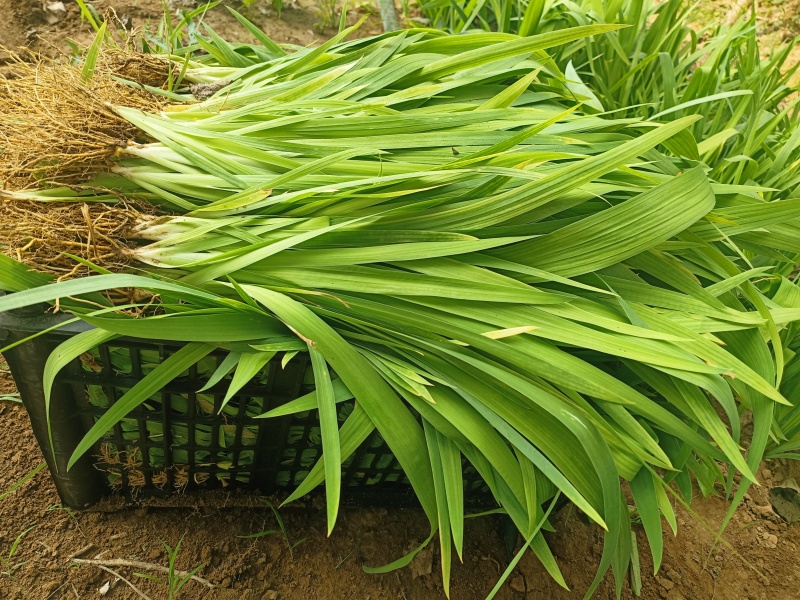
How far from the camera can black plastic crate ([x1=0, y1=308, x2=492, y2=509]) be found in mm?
837

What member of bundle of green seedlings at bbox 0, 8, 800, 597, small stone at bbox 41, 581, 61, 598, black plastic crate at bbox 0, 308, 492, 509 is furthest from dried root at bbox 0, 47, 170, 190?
small stone at bbox 41, 581, 61, 598

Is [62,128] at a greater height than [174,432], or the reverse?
[62,128]

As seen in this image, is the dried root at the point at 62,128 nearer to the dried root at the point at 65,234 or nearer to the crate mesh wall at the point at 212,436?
the dried root at the point at 65,234

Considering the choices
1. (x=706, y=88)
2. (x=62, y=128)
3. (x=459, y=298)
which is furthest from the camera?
(x=706, y=88)

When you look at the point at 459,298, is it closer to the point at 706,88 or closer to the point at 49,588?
the point at 49,588

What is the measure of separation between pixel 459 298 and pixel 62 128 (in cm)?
66

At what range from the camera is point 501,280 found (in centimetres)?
82

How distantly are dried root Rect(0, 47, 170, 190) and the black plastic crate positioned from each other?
0.29 meters

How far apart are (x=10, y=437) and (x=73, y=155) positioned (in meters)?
0.60

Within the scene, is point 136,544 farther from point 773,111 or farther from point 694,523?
point 773,111

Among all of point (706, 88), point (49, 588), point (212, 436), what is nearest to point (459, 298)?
point (212, 436)

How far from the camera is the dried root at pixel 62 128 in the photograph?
933 mm

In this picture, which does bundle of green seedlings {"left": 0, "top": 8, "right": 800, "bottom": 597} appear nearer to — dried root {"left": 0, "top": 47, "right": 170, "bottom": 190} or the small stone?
dried root {"left": 0, "top": 47, "right": 170, "bottom": 190}

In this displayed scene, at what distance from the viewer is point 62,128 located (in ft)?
3.04
